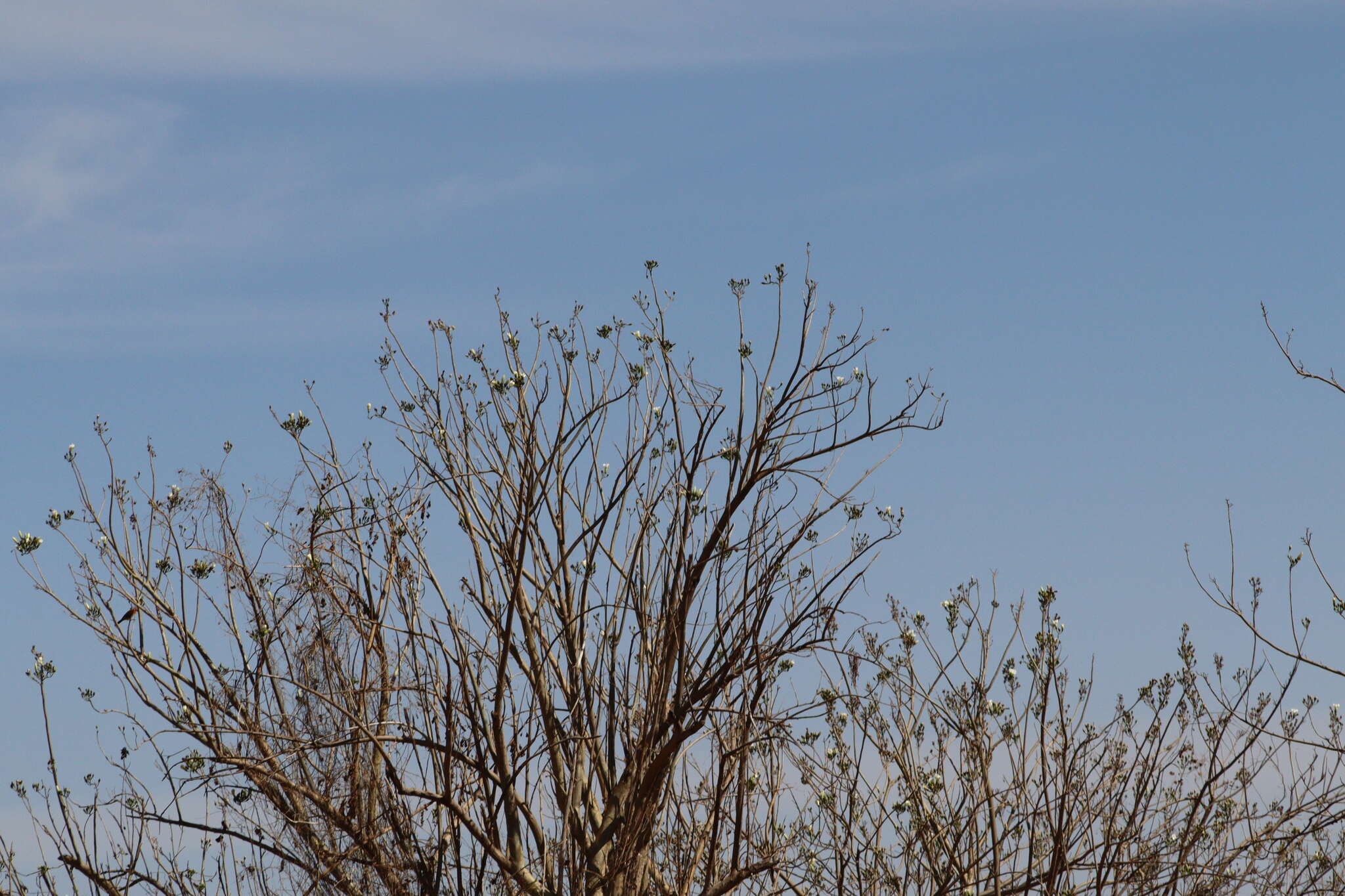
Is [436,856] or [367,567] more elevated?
[367,567]

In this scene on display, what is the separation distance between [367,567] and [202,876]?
2.26 meters

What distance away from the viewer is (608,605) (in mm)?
5992

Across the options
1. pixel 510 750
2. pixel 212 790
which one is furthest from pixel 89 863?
pixel 510 750

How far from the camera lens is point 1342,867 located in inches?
289

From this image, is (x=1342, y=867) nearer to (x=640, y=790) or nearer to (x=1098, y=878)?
(x=1098, y=878)

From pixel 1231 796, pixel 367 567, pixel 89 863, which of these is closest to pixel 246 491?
pixel 367 567

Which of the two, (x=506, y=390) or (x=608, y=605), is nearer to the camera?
(x=608, y=605)

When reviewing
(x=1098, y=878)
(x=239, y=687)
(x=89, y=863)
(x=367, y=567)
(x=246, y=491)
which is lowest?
(x=1098, y=878)

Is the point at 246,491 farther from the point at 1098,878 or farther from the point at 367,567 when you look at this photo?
the point at 1098,878

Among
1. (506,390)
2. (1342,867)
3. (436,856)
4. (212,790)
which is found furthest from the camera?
(1342,867)

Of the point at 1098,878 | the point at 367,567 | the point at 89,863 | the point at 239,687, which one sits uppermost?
the point at 367,567

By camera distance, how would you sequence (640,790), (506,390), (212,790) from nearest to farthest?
(640,790)
(212,790)
(506,390)

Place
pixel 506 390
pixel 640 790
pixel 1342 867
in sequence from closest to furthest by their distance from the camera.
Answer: pixel 640 790 < pixel 506 390 < pixel 1342 867

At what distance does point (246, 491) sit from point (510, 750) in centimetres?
228
